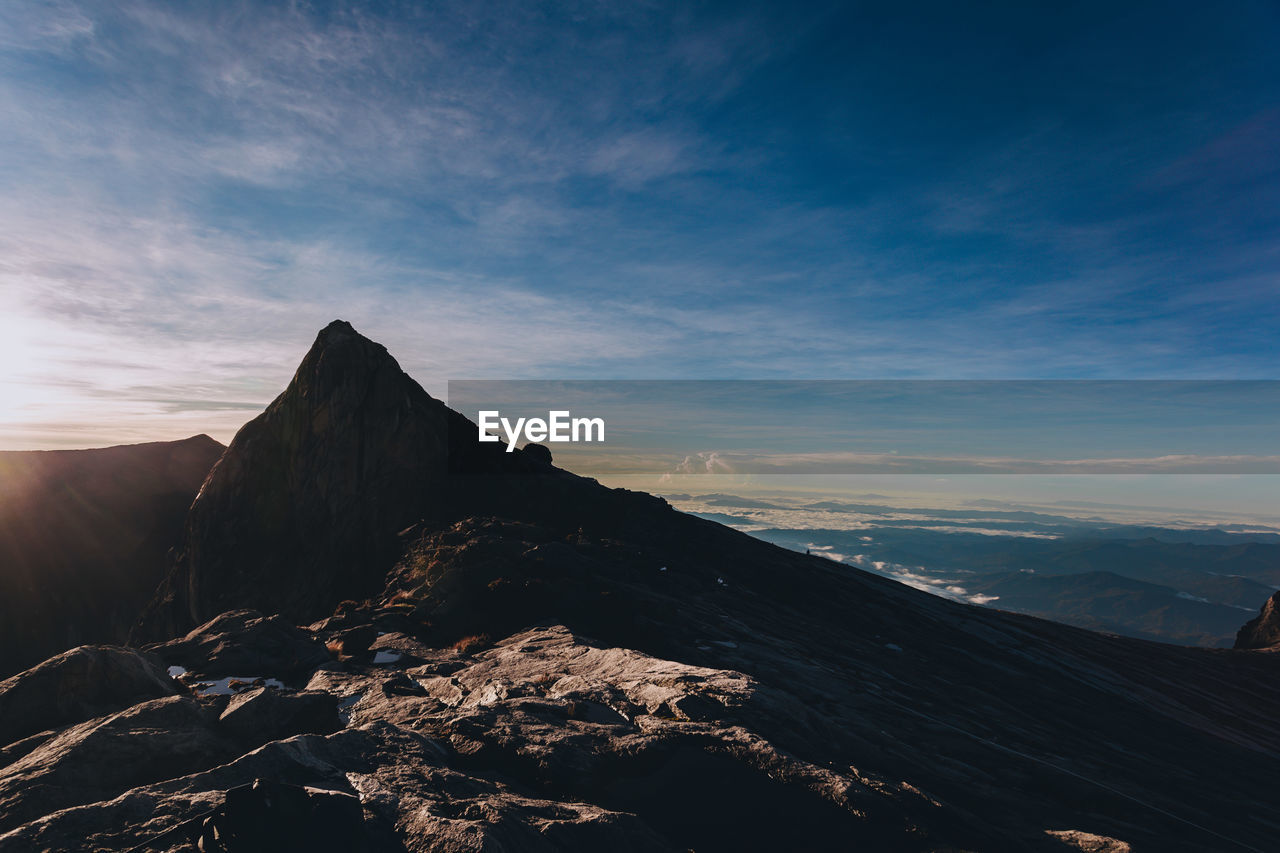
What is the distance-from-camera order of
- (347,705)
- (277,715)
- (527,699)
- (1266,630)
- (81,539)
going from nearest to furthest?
1. (277,715)
2. (527,699)
3. (347,705)
4. (81,539)
5. (1266,630)

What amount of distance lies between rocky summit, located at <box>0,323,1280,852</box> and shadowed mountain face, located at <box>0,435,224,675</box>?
6140 cm

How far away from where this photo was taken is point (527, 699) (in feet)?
66.0

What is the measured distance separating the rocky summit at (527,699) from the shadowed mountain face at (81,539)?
6140 centimetres

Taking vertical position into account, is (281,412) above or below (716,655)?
above

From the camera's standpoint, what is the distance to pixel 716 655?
31.0 metres

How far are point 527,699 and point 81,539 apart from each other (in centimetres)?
14488

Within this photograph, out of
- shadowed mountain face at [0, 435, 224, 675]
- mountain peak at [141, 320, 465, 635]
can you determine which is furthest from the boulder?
shadowed mountain face at [0, 435, 224, 675]

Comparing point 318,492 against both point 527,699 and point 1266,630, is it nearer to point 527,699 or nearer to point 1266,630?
point 527,699

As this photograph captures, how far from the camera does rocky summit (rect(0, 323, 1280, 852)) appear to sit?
13523mm

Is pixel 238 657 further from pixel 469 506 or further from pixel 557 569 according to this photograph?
pixel 469 506

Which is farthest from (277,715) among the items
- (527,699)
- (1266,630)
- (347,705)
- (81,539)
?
(1266,630)

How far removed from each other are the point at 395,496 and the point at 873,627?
50.7m

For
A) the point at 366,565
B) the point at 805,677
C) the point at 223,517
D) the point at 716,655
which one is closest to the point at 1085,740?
the point at 805,677

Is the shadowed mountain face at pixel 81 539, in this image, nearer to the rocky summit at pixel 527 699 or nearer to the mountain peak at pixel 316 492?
the mountain peak at pixel 316 492
